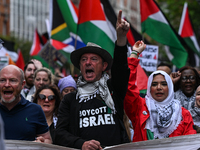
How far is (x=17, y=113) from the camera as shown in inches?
144

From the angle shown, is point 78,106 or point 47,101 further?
point 47,101

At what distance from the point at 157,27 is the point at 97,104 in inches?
205

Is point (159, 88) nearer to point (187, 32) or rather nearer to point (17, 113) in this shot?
point (17, 113)

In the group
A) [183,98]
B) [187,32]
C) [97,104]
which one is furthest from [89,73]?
[187,32]

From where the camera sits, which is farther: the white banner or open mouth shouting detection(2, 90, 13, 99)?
the white banner

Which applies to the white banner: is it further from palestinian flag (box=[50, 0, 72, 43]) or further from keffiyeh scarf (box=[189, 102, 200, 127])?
keffiyeh scarf (box=[189, 102, 200, 127])

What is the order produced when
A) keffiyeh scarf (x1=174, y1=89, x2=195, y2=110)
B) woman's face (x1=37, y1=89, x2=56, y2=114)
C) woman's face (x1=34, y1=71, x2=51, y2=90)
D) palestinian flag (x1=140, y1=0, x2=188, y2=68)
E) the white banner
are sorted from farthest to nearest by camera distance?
palestinian flag (x1=140, y1=0, x2=188, y2=68), the white banner, woman's face (x1=34, y1=71, x2=51, y2=90), keffiyeh scarf (x1=174, y1=89, x2=195, y2=110), woman's face (x1=37, y1=89, x2=56, y2=114)

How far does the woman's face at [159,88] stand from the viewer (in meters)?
4.59

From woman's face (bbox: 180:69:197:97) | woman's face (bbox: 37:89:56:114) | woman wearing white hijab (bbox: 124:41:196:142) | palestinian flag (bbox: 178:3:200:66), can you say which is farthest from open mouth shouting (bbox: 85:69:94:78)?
palestinian flag (bbox: 178:3:200:66)

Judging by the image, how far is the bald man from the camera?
3.56 meters

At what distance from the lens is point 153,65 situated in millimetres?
8180

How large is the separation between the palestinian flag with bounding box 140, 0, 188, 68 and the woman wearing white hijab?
160 inches

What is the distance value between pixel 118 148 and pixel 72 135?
1.82 ft

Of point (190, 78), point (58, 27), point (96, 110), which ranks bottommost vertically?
point (96, 110)
